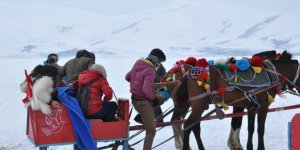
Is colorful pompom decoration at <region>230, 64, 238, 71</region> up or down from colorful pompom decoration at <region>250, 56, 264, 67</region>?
down

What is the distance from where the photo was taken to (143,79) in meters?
5.38

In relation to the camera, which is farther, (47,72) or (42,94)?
(47,72)

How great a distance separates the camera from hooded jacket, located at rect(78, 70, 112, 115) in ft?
16.9

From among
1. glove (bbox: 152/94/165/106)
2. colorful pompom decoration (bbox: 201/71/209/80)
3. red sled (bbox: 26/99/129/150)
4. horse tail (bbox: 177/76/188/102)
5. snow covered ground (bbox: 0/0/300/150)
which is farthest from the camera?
snow covered ground (bbox: 0/0/300/150)

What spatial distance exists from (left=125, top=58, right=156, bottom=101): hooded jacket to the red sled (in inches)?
16.6

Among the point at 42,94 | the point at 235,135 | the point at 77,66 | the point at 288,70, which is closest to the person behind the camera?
the point at 42,94

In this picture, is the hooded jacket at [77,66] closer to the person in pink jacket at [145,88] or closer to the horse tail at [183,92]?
the person in pink jacket at [145,88]

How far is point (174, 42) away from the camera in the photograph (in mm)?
143500

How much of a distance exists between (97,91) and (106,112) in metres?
0.29

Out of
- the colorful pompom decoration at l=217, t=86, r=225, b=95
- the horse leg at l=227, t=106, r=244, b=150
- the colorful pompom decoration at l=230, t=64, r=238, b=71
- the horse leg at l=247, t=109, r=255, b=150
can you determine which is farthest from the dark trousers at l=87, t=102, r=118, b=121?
the horse leg at l=227, t=106, r=244, b=150

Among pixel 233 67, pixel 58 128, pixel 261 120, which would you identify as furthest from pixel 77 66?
pixel 261 120

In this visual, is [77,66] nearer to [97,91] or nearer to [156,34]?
[97,91]

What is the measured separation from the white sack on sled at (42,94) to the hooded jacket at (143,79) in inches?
41.9

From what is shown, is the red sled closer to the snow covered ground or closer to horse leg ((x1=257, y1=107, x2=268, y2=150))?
horse leg ((x1=257, y1=107, x2=268, y2=150))
